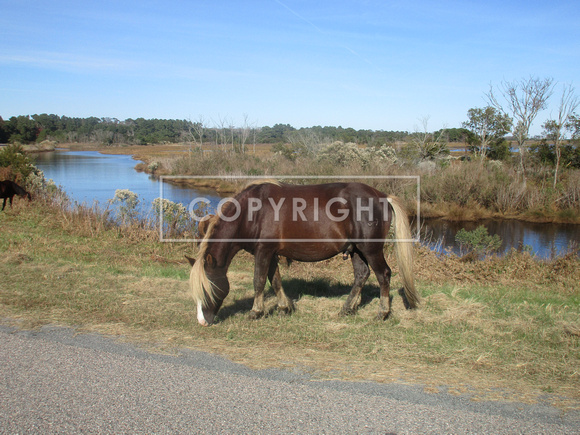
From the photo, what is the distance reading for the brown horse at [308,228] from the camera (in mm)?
5570

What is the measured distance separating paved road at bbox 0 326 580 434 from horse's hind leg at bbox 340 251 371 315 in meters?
2.01

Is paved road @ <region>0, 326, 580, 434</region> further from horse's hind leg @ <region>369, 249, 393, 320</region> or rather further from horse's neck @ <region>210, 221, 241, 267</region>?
horse's hind leg @ <region>369, 249, 393, 320</region>

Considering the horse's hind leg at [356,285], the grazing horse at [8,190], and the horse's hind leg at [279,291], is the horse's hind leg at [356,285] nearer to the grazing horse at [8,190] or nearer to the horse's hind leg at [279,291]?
the horse's hind leg at [279,291]

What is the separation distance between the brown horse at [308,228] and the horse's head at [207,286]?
7 centimetres

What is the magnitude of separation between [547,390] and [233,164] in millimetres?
36550

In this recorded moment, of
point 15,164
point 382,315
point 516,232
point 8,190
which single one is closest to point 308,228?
point 382,315

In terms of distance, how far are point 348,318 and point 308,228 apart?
121 centimetres

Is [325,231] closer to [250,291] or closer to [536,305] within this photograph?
[250,291]

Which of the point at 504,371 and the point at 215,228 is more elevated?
the point at 215,228

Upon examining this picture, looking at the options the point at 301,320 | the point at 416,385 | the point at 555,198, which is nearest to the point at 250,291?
the point at 301,320

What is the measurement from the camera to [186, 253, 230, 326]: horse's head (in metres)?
5.14

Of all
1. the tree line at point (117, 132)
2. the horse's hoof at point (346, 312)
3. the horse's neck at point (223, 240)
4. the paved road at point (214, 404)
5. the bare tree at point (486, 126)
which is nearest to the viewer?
the paved road at point (214, 404)

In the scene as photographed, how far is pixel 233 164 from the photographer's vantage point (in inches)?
1538

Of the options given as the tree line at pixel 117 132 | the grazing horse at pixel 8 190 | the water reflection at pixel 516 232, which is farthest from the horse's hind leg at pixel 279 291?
the tree line at pixel 117 132
